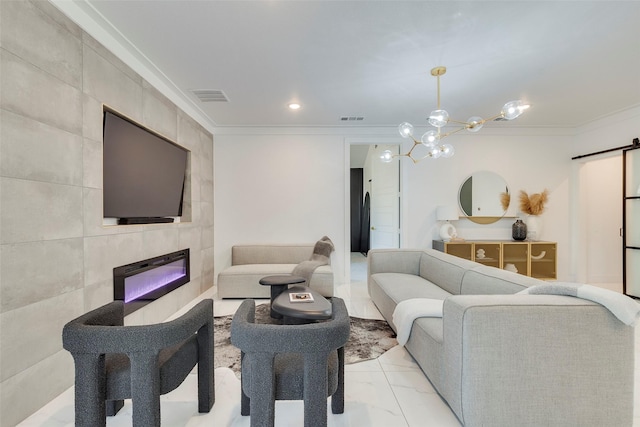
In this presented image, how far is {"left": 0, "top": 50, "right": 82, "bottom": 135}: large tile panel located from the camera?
1509 mm

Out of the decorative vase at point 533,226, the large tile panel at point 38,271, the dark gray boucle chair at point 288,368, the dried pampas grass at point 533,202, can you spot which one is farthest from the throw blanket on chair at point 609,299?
the dried pampas grass at point 533,202

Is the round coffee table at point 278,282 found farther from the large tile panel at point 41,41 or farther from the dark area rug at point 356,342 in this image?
the large tile panel at point 41,41

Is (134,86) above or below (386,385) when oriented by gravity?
above

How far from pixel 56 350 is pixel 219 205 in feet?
10.2

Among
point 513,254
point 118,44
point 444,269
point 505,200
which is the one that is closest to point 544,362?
point 444,269

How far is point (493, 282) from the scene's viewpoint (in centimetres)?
216

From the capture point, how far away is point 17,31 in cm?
156

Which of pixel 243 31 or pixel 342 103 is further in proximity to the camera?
pixel 342 103

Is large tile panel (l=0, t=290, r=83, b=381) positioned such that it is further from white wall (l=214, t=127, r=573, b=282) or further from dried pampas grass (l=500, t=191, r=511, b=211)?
dried pampas grass (l=500, t=191, r=511, b=211)

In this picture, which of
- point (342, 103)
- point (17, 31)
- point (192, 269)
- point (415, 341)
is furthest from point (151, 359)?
point (342, 103)

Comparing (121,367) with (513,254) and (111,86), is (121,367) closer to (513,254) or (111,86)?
(111,86)

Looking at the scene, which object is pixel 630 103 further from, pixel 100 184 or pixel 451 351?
pixel 100 184

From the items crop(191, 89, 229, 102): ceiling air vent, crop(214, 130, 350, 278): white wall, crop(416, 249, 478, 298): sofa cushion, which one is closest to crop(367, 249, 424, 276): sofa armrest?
crop(416, 249, 478, 298): sofa cushion

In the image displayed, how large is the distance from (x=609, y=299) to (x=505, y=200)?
12.9 ft
